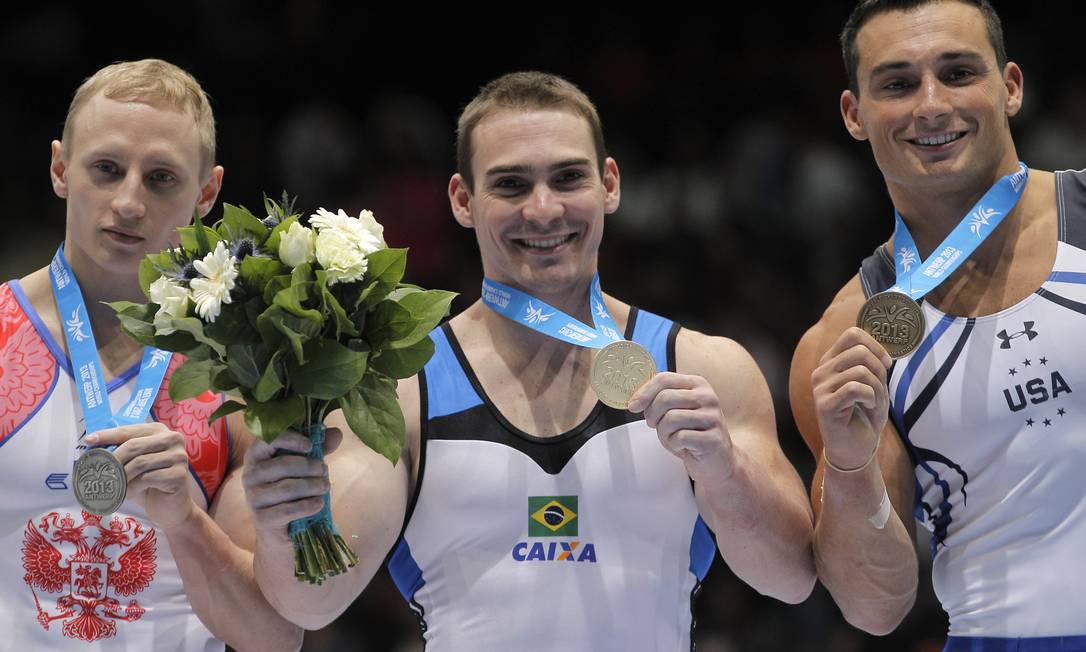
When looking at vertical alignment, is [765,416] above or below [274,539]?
above

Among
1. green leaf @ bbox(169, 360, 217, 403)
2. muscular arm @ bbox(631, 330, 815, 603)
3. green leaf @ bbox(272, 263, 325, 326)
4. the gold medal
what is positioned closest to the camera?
green leaf @ bbox(272, 263, 325, 326)

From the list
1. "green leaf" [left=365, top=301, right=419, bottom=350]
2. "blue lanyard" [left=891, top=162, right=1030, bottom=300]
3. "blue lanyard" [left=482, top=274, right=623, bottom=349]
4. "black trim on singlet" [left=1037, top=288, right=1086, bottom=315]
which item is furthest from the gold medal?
"black trim on singlet" [left=1037, top=288, right=1086, bottom=315]

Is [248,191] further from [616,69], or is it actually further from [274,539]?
[274,539]

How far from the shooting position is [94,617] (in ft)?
13.4

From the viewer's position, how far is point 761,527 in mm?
3939

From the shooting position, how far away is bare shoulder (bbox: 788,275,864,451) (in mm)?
4270

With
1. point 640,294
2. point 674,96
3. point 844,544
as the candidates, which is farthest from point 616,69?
point 844,544

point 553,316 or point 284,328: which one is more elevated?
point 553,316

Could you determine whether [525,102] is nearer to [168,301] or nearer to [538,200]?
[538,200]

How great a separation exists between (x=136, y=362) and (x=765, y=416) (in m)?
1.98

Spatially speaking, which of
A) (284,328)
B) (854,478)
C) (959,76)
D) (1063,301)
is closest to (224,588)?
(284,328)

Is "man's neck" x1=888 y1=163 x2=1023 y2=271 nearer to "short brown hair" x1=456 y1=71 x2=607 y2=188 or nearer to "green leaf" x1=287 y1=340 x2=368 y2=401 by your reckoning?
"short brown hair" x1=456 y1=71 x2=607 y2=188

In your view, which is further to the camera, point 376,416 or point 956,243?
point 956,243

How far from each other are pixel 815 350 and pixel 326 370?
1.65 m
